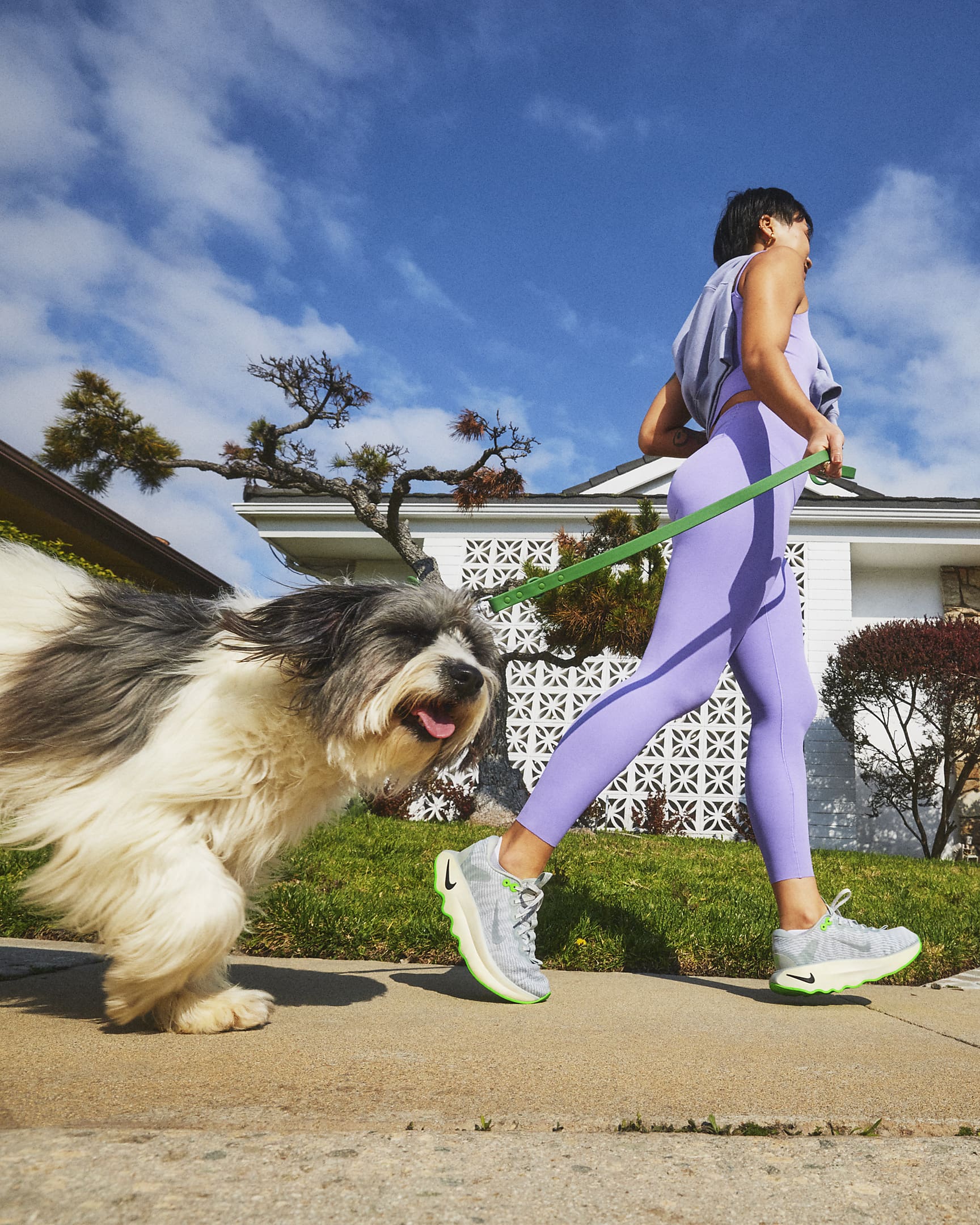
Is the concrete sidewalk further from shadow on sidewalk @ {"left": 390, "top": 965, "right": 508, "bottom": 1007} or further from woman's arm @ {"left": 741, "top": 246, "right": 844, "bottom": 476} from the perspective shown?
woman's arm @ {"left": 741, "top": 246, "right": 844, "bottom": 476}

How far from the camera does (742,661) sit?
2803mm

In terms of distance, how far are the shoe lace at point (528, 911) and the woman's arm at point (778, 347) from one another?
1.39 meters

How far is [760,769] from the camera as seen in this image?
279 cm

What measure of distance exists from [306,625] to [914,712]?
849cm

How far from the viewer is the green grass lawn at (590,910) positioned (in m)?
3.06

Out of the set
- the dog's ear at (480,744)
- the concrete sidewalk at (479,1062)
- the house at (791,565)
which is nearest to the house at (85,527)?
the house at (791,565)

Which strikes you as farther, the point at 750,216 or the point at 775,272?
the point at 750,216

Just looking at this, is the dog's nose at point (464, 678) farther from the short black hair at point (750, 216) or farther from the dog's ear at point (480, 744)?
the short black hair at point (750, 216)

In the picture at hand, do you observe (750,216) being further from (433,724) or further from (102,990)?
(102,990)

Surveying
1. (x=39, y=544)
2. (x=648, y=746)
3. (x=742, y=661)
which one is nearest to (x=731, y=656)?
(x=742, y=661)

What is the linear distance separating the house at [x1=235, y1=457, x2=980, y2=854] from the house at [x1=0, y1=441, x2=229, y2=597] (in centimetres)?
133

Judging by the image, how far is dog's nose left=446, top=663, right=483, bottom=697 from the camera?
7.01ft

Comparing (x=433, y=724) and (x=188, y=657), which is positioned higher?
(x=188, y=657)

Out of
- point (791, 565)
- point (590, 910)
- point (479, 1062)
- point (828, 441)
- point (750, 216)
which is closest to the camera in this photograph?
point (479, 1062)
